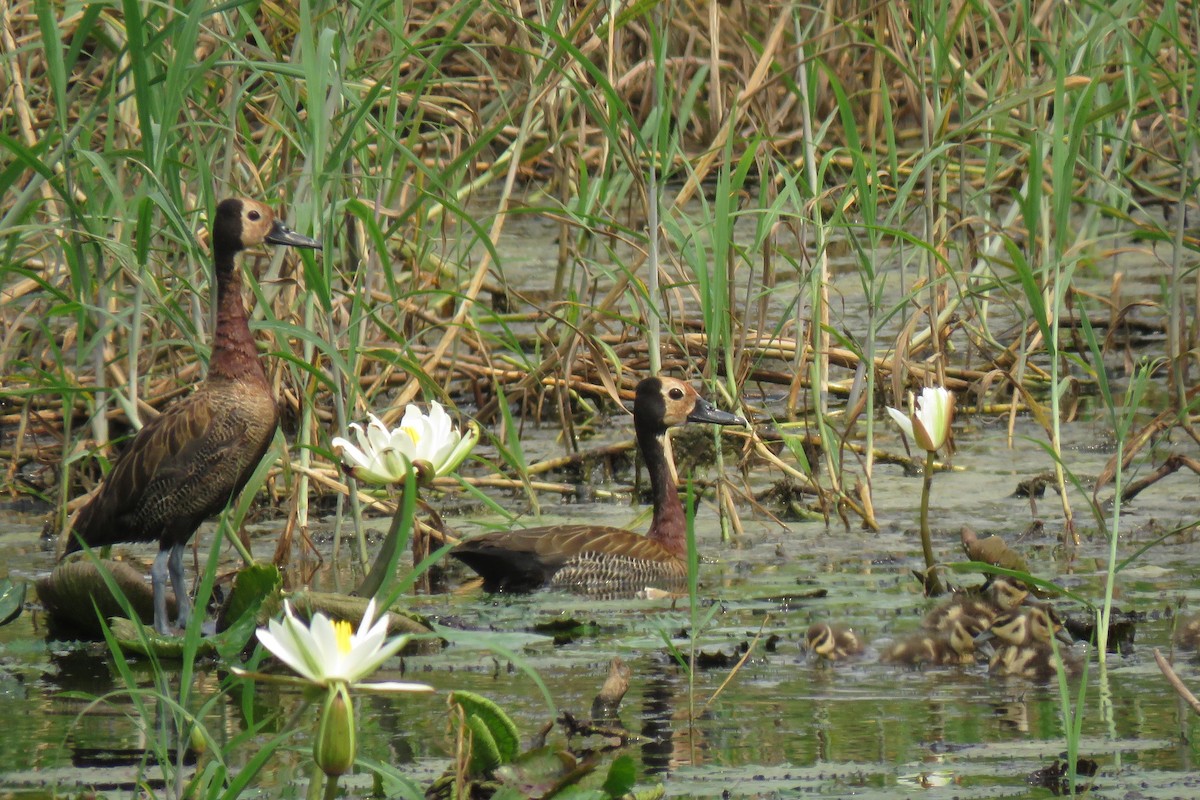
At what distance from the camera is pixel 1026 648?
478 centimetres

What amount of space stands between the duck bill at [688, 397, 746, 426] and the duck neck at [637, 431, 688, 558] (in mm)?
175

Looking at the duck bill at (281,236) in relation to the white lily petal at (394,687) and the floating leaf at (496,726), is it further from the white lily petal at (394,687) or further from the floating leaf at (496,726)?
the white lily petal at (394,687)

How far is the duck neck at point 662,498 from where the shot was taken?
23.1ft

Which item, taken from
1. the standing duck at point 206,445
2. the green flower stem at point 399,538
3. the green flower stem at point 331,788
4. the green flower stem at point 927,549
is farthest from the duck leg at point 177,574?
the green flower stem at point 331,788

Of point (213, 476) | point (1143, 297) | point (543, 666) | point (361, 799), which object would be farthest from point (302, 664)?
point (1143, 297)

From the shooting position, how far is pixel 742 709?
4.39 m

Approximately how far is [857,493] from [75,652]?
9.83 ft

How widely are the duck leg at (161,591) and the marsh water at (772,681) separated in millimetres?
373

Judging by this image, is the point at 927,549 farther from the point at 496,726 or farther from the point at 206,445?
the point at 496,726

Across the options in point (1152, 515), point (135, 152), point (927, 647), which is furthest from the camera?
point (1152, 515)

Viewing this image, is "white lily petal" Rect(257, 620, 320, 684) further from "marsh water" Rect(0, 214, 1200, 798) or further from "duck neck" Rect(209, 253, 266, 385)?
"duck neck" Rect(209, 253, 266, 385)

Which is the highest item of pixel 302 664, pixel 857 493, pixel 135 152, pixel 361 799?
pixel 135 152

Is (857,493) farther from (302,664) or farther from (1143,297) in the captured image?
(302,664)

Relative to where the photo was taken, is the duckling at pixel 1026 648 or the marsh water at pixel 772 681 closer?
the marsh water at pixel 772 681
